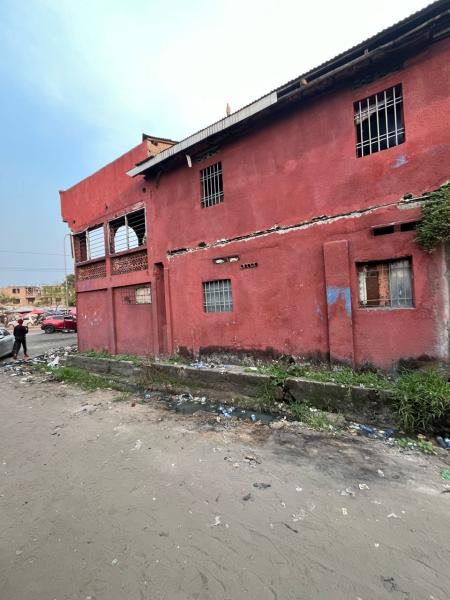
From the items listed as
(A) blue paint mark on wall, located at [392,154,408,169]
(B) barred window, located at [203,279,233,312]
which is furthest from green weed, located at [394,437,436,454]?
(B) barred window, located at [203,279,233,312]

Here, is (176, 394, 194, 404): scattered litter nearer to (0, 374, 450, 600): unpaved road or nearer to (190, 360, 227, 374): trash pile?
(190, 360, 227, 374): trash pile

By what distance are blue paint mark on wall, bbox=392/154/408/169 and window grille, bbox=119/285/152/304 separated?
22.9 ft

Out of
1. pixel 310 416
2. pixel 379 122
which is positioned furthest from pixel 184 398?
pixel 379 122

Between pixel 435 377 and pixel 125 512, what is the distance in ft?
14.1

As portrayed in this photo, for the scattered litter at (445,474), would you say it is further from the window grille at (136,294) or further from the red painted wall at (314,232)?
the window grille at (136,294)

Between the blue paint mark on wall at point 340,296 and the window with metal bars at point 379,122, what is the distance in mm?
2382

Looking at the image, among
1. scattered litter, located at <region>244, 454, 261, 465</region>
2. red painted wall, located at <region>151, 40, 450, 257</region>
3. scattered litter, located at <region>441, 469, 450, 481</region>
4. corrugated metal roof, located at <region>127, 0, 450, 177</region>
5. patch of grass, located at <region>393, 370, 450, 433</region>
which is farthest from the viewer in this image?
red painted wall, located at <region>151, 40, 450, 257</region>

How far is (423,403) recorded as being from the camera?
433 cm

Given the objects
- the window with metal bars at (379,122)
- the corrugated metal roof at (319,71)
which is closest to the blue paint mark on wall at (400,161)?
the window with metal bars at (379,122)

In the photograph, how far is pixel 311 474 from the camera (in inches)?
140

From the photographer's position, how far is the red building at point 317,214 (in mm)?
5055

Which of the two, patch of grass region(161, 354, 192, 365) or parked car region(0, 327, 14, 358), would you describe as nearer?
patch of grass region(161, 354, 192, 365)

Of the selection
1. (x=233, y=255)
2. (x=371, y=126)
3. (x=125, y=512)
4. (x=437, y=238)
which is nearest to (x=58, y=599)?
(x=125, y=512)

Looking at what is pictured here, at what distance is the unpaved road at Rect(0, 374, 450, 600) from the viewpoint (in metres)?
2.19
